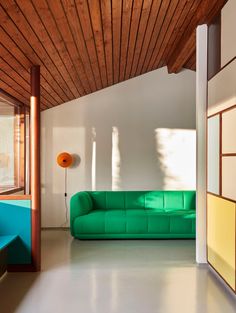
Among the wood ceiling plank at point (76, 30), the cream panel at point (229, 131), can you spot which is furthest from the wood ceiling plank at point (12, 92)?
the cream panel at point (229, 131)

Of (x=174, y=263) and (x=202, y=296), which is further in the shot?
(x=174, y=263)

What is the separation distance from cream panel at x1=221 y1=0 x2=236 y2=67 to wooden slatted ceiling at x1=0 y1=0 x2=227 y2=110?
0.20m

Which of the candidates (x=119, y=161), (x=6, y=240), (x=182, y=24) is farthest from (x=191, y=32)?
(x=6, y=240)

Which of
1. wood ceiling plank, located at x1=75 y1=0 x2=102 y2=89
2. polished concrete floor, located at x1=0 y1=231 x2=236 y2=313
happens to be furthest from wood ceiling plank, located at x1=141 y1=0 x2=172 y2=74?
polished concrete floor, located at x1=0 y1=231 x2=236 y2=313

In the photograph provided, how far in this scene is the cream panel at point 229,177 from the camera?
3310mm

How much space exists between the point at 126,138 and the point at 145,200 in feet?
4.23

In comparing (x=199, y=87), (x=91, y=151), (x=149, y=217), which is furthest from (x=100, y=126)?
(x=199, y=87)

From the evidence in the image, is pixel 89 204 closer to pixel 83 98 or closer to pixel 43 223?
pixel 43 223

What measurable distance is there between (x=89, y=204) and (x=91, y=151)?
112cm

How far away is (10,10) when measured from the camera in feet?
9.08

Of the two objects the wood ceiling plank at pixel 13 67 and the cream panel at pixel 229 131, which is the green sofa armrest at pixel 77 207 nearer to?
the wood ceiling plank at pixel 13 67

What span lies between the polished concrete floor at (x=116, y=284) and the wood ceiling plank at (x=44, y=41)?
2565mm

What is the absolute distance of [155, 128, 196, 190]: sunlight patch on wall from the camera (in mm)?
6574

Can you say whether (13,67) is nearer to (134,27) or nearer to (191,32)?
(134,27)
